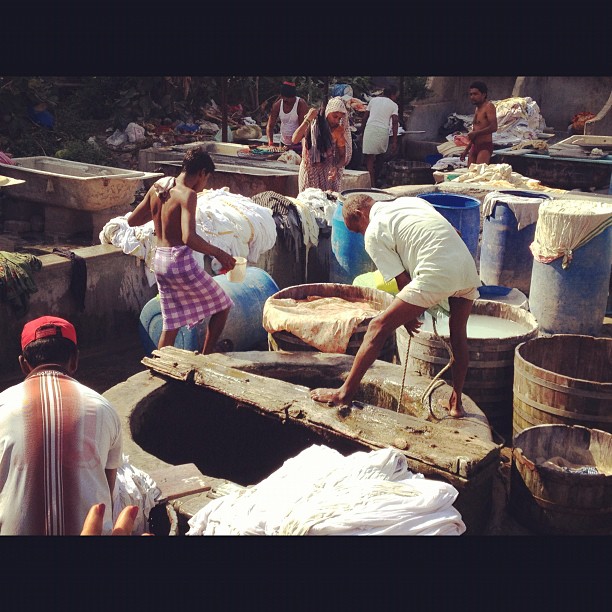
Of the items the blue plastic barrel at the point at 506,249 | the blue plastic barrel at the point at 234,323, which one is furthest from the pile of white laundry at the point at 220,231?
the blue plastic barrel at the point at 506,249

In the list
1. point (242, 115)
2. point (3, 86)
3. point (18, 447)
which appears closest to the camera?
point (18, 447)

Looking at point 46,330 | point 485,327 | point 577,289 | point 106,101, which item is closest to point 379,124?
point 106,101

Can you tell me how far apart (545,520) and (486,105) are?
26.3 ft

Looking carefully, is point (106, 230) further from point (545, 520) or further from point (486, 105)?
point (486, 105)

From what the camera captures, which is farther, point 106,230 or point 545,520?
point 106,230

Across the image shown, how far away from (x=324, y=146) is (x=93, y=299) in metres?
3.86

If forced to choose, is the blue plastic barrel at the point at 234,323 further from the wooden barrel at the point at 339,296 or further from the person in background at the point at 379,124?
the person in background at the point at 379,124

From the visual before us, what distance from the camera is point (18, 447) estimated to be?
2.81 meters

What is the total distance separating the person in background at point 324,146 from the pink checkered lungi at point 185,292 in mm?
4271

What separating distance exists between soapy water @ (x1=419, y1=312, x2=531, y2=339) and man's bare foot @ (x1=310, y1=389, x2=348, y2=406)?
1594mm

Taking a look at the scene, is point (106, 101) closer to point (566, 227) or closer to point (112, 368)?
point (112, 368)

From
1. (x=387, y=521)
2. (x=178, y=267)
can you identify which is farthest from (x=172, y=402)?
(x=387, y=521)

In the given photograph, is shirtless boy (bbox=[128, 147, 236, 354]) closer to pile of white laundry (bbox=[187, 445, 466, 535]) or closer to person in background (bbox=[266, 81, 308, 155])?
pile of white laundry (bbox=[187, 445, 466, 535])

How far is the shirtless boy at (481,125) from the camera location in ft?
36.7
